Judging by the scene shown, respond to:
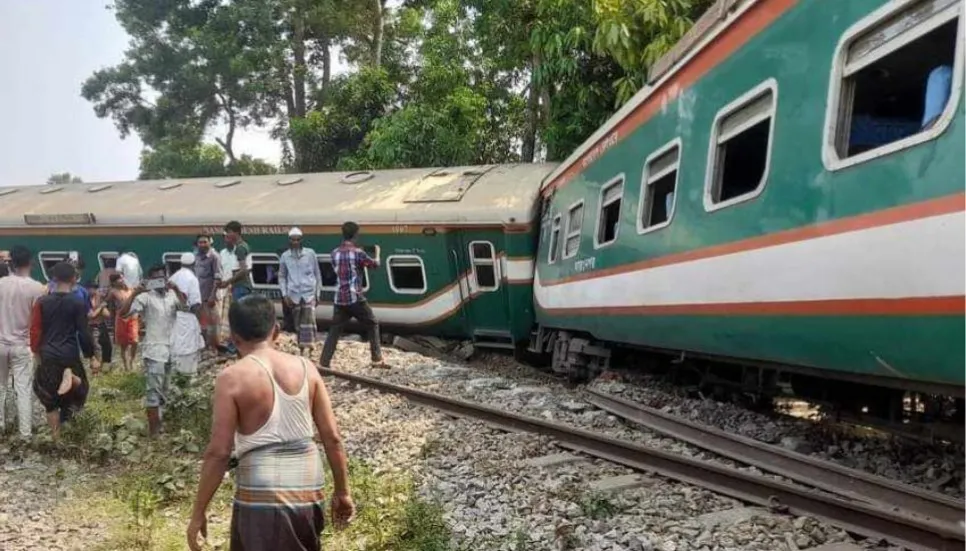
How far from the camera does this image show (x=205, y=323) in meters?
10.3

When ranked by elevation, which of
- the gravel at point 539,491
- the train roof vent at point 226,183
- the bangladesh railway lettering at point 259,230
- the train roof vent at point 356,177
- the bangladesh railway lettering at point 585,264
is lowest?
the gravel at point 539,491

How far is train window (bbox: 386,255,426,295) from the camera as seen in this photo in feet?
43.7

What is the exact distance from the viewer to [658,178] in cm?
666

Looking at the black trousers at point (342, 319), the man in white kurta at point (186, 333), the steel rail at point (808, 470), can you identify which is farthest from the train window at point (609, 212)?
the man in white kurta at point (186, 333)

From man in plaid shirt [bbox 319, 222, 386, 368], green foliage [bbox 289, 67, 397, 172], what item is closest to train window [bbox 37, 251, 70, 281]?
green foliage [bbox 289, 67, 397, 172]

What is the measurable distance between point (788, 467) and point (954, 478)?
0.91m

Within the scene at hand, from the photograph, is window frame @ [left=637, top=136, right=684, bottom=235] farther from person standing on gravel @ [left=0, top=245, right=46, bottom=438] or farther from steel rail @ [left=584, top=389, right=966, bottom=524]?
person standing on gravel @ [left=0, top=245, right=46, bottom=438]

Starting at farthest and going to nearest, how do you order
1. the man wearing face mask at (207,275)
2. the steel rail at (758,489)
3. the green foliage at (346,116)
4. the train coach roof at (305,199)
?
the green foliage at (346,116), the train coach roof at (305,199), the man wearing face mask at (207,275), the steel rail at (758,489)

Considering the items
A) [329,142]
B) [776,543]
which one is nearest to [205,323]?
[776,543]

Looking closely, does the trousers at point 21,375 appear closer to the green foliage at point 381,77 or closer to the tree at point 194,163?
the green foliage at point 381,77

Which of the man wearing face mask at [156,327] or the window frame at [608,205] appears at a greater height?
the window frame at [608,205]

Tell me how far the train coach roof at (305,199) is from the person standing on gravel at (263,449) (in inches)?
357

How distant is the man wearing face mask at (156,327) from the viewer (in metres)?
7.22

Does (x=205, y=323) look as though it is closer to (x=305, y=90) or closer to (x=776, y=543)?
(x=776, y=543)
